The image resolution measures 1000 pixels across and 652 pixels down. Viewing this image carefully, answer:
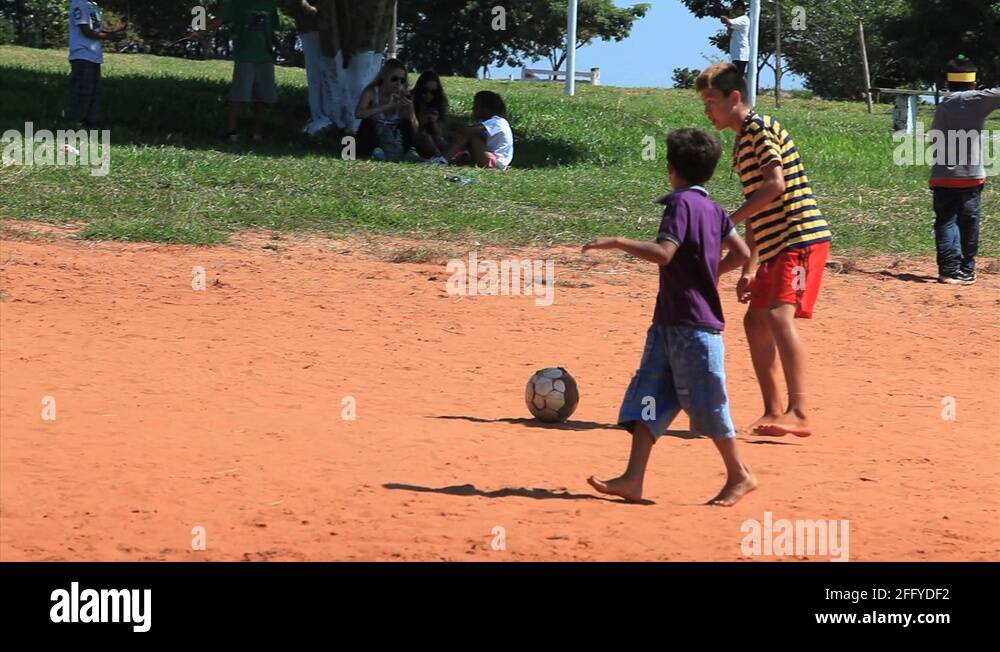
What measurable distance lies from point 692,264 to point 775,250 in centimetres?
178

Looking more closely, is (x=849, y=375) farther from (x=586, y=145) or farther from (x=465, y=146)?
(x=586, y=145)

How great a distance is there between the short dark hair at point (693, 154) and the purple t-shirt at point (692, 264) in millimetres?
78

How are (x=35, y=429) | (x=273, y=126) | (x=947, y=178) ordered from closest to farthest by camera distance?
(x=35, y=429) < (x=947, y=178) < (x=273, y=126)

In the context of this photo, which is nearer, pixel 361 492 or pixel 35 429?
pixel 361 492

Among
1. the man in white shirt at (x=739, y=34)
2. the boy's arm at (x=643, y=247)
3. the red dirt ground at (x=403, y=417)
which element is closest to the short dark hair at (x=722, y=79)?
the boy's arm at (x=643, y=247)

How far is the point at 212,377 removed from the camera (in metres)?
8.61

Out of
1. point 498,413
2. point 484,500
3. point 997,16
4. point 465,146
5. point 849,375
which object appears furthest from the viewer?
point 997,16

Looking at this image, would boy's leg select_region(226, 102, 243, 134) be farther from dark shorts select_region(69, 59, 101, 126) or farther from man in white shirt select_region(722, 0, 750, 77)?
man in white shirt select_region(722, 0, 750, 77)

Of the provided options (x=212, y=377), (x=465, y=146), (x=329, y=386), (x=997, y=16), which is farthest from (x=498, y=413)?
(x=997, y=16)

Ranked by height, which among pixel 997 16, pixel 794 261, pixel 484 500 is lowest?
pixel 484 500

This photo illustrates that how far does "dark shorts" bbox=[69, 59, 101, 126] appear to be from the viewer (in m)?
17.0

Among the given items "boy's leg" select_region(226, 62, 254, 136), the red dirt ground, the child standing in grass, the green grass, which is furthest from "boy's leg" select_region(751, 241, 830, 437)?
"boy's leg" select_region(226, 62, 254, 136)

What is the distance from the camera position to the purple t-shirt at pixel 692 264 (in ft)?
19.9

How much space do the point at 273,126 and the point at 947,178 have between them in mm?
9445
